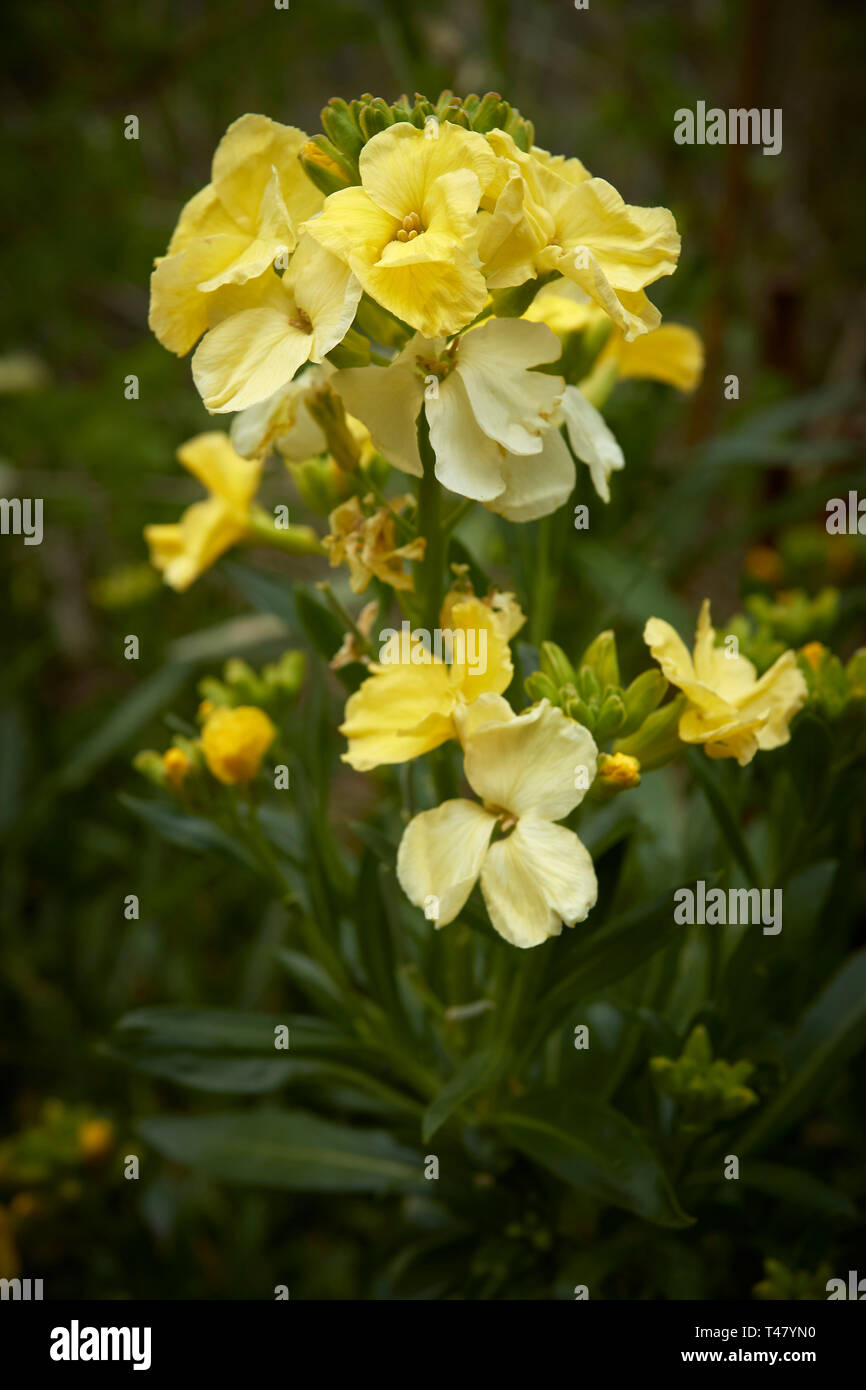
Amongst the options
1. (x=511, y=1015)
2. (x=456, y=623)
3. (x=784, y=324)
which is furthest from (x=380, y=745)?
(x=784, y=324)

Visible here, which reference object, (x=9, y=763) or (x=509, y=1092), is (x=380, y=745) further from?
(x=9, y=763)

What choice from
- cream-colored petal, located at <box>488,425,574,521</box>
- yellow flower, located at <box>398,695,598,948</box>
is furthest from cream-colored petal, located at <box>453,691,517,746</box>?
cream-colored petal, located at <box>488,425,574,521</box>

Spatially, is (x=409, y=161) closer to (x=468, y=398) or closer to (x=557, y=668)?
(x=468, y=398)

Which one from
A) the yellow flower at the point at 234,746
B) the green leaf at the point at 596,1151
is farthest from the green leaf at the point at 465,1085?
the yellow flower at the point at 234,746

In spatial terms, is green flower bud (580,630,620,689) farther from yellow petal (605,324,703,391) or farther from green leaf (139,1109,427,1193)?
green leaf (139,1109,427,1193)

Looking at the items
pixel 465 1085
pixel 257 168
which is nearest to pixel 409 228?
pixel 257 168

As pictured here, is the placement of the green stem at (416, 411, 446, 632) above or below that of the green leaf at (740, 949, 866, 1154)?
above

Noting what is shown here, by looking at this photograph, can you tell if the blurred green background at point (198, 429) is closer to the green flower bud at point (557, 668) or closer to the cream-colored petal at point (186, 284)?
the green flower bud at point (557, 668)

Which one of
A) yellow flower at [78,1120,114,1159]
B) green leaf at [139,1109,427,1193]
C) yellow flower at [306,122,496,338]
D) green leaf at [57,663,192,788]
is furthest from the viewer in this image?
green leaf at [57,663,192,788]
